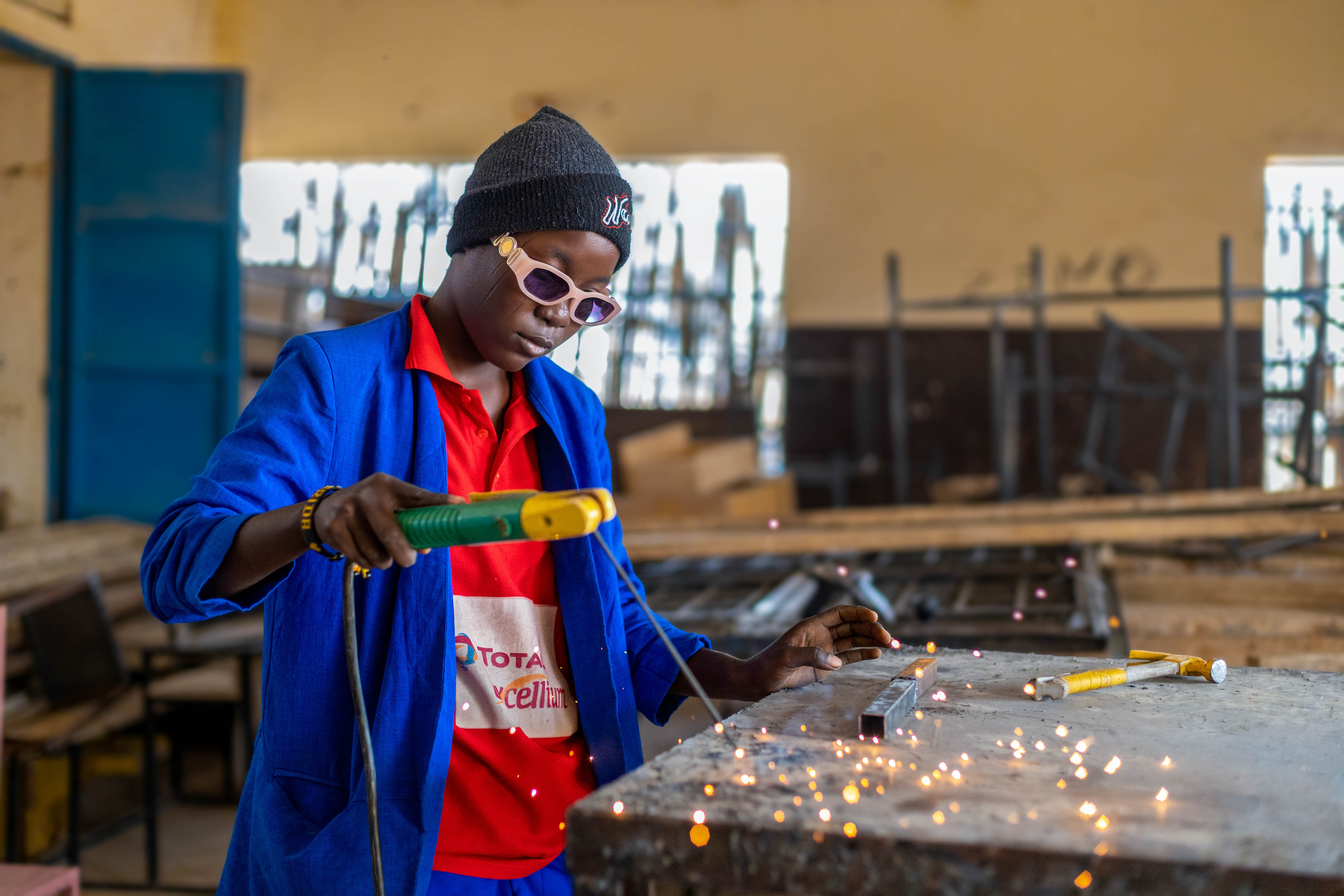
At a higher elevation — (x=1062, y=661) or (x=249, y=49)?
(x=249, y=49)

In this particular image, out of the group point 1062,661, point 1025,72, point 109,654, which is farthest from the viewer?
point 1025,72

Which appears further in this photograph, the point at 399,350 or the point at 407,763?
the point at 399,350

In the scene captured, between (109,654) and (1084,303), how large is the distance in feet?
21.3

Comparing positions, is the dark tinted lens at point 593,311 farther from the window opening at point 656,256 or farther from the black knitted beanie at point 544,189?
the window opening at point 656,256

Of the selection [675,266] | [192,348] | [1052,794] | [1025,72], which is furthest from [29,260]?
[1025,72]

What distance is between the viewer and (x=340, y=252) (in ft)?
25.9

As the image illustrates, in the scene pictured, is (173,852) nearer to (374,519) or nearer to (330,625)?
(330,625)

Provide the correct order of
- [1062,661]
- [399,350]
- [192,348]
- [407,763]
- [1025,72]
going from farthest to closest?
[1025,72] < [192,348] < [1062,661] < [399,350] < [407,763]

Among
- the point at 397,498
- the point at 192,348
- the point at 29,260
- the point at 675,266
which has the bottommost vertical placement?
the point at 397,498

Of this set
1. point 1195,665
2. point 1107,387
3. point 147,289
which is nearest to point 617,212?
point 1195,665

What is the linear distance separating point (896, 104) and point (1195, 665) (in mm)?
6852

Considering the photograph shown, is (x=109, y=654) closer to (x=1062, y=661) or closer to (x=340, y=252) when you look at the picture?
(x=1062, y=661)

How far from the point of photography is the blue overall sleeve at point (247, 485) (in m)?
1.05

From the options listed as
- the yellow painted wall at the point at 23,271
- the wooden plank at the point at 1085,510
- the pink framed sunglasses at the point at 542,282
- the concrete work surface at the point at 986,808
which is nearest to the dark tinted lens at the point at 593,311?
the pink framed sunglasses at the point at 542,282
